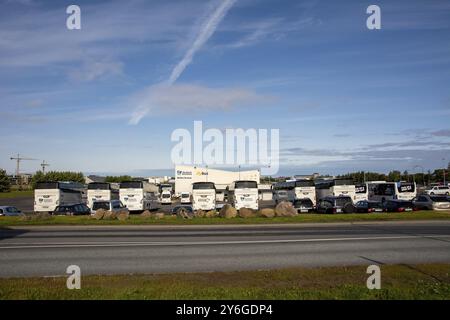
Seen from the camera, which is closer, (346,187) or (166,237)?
(166,237)

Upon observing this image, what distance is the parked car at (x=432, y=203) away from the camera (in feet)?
123

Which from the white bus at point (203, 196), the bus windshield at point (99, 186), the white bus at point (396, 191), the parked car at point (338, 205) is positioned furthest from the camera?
the white bus at point (396, 191)

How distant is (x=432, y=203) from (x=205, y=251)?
28717 mm

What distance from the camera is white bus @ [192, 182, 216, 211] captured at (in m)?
38.1

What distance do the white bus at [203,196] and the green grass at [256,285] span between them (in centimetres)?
2711

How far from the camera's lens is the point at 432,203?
1494 inches

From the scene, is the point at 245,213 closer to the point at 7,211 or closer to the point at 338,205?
the point at 338,205

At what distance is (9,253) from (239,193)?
2427 centimetres

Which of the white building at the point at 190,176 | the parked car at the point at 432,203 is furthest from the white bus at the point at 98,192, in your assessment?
the white building at the point at 190,176

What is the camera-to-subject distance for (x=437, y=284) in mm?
9125

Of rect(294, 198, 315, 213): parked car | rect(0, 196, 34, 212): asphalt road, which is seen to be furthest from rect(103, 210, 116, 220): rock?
rect(0, 196, 34, 212): asphalt road

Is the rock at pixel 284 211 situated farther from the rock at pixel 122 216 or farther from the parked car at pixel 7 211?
the parked car at pixel 7 211
